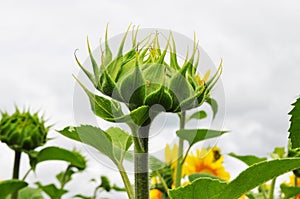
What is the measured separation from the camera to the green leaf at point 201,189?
2.13ft

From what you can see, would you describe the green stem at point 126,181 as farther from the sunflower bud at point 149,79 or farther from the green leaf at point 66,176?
the green leaf at point 66,176

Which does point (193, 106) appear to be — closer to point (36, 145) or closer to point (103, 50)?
point (103, 50)

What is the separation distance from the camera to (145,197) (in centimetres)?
67

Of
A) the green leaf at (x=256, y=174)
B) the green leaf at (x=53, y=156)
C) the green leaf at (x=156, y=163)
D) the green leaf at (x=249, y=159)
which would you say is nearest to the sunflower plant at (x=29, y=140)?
the green leaf at (x=53, y=156)

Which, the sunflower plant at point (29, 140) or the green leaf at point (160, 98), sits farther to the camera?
the sunflower plant at point (29, 140)

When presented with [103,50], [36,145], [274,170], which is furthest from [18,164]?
[274,170]

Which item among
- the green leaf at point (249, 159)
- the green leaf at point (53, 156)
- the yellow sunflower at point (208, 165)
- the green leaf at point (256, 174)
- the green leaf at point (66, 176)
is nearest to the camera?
the green leaf at point (256, 174)

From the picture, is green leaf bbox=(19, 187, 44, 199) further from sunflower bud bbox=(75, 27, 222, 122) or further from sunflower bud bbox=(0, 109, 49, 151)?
sunflower bud bbox=(75, 27, 222, 122)

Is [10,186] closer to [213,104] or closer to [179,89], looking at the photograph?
[213,104]

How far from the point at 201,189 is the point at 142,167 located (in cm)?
8

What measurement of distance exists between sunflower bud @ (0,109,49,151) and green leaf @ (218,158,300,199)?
1284mm

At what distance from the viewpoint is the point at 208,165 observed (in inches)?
90.7

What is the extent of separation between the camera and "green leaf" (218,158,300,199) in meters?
0.62

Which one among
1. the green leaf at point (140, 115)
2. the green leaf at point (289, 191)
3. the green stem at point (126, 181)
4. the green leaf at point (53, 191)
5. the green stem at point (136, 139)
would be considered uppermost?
the green leaf at point (53, 191)
